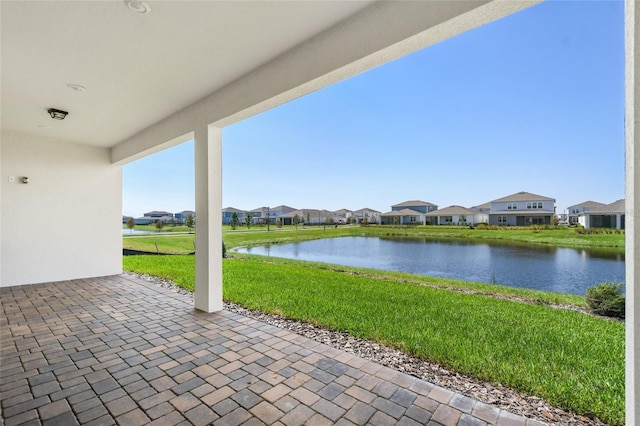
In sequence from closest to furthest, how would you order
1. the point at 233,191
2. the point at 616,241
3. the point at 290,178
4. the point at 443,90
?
the point at 616,241 → the point at 443,90 → the point at 233,191 → the point at 290,178

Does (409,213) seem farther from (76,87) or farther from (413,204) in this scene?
(76,87)

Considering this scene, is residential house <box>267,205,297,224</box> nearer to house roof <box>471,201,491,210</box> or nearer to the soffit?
house roof <box>471,201,491,210</box>

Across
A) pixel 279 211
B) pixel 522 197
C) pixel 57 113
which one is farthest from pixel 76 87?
pixel 279 211

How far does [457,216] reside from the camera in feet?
112

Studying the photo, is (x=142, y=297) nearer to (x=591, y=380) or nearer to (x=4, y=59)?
(x=4, y=59)

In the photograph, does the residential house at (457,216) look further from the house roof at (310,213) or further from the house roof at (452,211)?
the house roof at (310,213)

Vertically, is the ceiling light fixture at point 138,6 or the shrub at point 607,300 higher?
the ceiling light fixture at point 138,6

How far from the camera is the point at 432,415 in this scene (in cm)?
176

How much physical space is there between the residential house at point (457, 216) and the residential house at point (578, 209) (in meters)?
9.26

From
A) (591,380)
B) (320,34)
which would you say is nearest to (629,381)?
(591,380)

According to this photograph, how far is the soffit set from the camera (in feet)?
6.84

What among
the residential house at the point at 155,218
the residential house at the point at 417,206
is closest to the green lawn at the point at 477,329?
the residential house at the point at 155,218

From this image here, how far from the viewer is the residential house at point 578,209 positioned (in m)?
18.8

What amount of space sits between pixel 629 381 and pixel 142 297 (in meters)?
5.27
